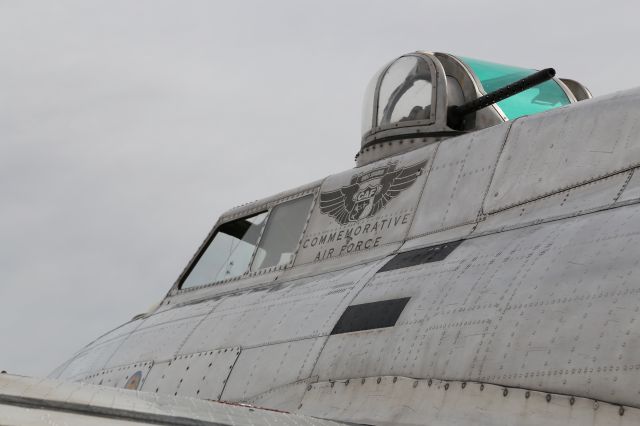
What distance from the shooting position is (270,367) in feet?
28.3

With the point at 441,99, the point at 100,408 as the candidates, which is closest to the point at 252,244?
the point at 441,99

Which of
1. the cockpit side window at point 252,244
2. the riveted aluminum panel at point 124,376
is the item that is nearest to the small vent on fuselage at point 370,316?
the cockpit side window at point 252,244

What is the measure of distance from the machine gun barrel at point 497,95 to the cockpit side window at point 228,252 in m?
2.44

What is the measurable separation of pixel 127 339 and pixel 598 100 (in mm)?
6131

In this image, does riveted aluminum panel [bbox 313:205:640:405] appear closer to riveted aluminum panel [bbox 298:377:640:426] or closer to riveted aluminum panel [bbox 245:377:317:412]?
riveted aluminum panel [bbox 298:377:640:426]

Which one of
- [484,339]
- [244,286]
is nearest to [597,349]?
[484,339]

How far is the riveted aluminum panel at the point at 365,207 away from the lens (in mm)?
9289

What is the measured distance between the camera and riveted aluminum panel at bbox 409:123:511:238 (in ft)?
27.8

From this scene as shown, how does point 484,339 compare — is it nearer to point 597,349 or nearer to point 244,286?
point 597,349

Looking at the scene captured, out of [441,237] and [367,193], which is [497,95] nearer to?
[367,193]

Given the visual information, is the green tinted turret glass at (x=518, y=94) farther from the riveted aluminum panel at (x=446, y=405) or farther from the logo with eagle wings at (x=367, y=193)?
the riveted aluminum panel at (x=446, y=405)

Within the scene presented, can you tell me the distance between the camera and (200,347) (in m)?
9.97

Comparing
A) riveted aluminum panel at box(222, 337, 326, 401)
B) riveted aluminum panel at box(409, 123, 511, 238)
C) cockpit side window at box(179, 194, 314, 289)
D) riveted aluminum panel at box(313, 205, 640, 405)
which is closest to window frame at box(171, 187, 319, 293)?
cockpit side window at box(179, 194, 314, 289)

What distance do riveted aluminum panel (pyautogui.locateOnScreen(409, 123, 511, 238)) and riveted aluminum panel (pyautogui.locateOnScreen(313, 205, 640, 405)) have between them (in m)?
0.58
